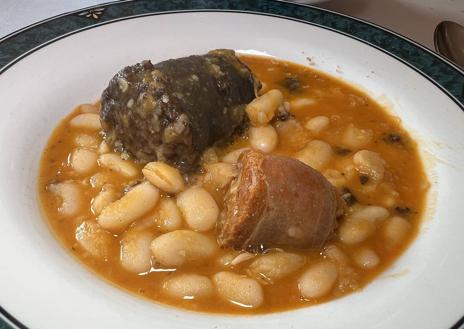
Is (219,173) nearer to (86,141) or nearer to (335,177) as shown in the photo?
(335,177)

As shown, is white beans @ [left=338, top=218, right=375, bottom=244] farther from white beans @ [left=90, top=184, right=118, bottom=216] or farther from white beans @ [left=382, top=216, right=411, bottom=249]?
white beans @ [left=90, top=184, right=118, bottom=216]

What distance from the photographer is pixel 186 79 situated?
2.26 metres

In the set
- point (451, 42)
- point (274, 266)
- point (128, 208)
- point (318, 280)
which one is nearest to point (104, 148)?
point (128, 208)

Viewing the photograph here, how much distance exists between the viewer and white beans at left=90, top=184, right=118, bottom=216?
208cm


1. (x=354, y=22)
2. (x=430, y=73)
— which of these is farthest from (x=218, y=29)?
(x=430, y=73)

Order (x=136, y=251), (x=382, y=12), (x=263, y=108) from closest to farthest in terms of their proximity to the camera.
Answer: (x=136, y=251) < (x=263, y=108) < (x=382, y=12)

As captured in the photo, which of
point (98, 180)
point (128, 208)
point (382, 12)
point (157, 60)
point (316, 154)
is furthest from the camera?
point (382, 12)

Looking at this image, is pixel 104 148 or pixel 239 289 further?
pixel 104 148

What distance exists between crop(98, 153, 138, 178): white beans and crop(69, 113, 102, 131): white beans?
0.69 feet

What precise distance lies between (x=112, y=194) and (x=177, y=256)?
1.33ft

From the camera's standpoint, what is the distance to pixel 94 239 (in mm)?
1972

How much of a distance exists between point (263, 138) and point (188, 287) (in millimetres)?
806

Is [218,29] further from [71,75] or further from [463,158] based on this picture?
[463,158]

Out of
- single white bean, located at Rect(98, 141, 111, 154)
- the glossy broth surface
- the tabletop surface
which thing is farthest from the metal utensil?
single white bean, located at Rect(98, 141, 111, 154)
